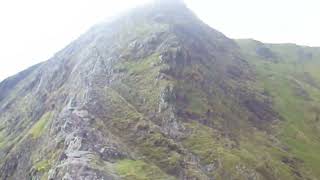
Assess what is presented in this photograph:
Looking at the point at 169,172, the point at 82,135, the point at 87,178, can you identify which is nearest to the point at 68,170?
the point at 87,178

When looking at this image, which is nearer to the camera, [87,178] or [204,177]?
[87,178]

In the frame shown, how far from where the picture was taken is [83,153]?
186 m

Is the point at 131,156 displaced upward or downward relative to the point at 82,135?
downward

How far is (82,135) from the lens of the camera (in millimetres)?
197500

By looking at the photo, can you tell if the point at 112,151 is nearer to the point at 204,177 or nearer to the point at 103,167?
the point at 103,167

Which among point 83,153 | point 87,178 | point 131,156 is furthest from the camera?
point 131,156

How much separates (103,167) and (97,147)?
15.4 meters

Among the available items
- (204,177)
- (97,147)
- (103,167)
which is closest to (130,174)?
(103,167)

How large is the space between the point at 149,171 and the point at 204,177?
901 inches

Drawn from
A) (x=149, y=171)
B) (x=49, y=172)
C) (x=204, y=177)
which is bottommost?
(x=204, y=177)

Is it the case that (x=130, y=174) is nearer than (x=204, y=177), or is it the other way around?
(x=130, y=174)

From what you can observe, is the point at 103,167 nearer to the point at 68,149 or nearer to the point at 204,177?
the point at 68,149

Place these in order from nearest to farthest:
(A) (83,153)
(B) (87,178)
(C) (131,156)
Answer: (B) (87,178) < (A) (83,153) < (C) (131,156)

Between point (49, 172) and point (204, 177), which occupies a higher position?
point (49, 172)
